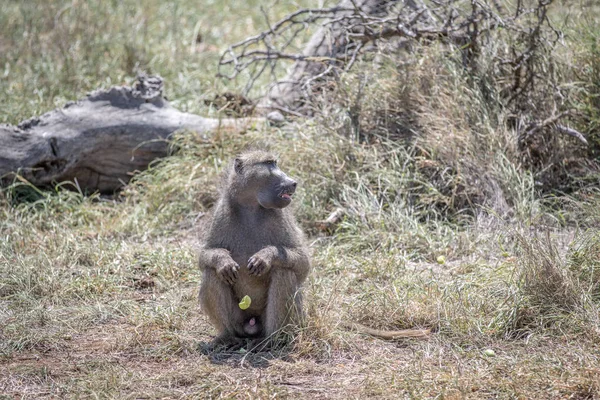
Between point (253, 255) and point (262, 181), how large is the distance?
414 millimetres

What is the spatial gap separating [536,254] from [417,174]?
1.99 m

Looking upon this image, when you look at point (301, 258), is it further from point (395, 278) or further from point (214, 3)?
point (214, 3)

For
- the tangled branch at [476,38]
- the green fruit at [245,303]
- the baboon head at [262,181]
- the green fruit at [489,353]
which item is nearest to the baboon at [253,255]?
the baboon head at [262,181]

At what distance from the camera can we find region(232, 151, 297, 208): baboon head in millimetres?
4234

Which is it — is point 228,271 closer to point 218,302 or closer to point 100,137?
point 218,302

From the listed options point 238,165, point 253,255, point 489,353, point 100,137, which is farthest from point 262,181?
point 100,137

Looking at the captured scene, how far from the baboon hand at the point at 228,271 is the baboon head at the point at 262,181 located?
390 millimetres

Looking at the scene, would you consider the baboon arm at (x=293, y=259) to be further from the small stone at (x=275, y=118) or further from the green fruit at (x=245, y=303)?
the small stone at (x=275, y=118)

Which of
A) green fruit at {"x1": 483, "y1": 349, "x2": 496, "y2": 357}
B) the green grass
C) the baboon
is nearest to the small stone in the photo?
the green grass

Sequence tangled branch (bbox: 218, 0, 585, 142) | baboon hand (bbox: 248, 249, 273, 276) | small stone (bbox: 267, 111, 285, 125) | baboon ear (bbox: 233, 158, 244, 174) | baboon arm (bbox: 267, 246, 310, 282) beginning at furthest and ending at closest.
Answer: small stone (bbox: 267, 111, 285, 125), tangled branch (bbox: 218, 0, 585, 142), baboon ear (bbox: 233, 158, 244, 174), baboon arm (bbox: 267, 246, 310, 282), baboon hand (bbox: 248, 249, 273, 276)

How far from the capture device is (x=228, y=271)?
4086 mm

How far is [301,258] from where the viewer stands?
14.0 feet

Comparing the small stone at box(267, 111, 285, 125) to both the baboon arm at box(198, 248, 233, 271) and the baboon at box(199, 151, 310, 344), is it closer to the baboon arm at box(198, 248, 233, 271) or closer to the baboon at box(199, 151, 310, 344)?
the baboon at box(199, 151, 310, 344)

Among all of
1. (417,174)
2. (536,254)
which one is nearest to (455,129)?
(417,174)
